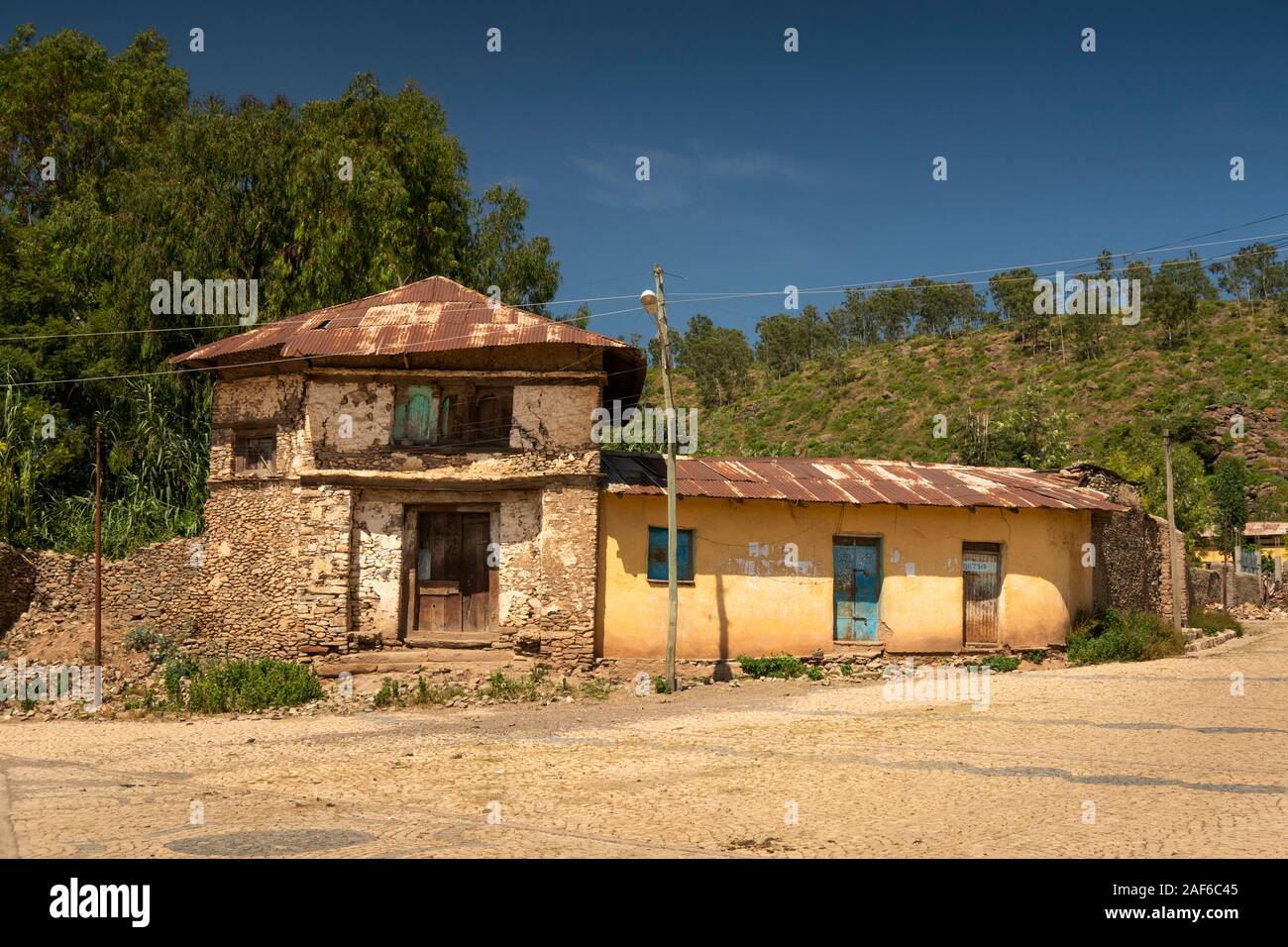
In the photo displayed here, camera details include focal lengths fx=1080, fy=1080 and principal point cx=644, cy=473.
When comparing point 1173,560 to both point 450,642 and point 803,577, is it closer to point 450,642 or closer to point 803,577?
point 803,577

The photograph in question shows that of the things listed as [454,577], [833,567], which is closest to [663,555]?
[833,567]

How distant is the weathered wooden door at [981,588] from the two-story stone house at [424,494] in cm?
765

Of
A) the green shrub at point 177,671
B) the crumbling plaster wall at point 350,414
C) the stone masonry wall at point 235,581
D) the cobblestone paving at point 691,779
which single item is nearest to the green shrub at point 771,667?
the cobblestone paving at point 691,779

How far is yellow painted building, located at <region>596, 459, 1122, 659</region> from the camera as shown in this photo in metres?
19.8

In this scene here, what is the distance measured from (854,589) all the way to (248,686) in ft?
36.5

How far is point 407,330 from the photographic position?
20.4m

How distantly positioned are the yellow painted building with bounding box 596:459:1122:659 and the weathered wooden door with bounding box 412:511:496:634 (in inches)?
86.3

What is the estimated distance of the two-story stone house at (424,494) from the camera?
19375 millimetres

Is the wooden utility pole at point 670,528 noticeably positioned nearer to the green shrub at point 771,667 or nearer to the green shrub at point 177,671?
the green shrub at point 771,667

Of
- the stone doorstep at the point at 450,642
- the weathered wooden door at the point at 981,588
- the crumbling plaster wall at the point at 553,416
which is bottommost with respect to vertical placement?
the stone doorstep at the point at 450,642

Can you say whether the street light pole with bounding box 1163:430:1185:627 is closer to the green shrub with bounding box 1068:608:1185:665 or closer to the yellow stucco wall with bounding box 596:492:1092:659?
the green shrub with bounding box 1068:608:1185:665

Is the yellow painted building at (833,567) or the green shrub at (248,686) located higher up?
the yellow painted building at (833,567)

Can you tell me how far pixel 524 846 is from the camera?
778cm
